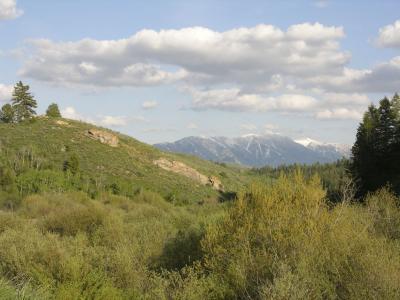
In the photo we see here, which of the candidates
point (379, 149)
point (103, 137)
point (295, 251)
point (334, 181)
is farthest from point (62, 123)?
point (295, 251)

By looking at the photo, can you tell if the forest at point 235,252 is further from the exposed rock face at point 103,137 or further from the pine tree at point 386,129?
the exposed rock face at point 103,137

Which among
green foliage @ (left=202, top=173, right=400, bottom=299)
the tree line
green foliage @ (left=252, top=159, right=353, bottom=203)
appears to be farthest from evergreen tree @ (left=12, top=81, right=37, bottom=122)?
green foliage @ (left=202, top=173, right=400, bottom=299)

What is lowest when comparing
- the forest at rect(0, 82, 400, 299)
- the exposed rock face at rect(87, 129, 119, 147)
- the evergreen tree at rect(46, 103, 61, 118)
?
the forest at rect(0, 82, 400, 299)

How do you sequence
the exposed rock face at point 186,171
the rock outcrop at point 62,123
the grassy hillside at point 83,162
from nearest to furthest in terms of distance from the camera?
the grassy hillside at point 83,162, the exposed rock face at point 186,171, the rock outcrop at point 62,123

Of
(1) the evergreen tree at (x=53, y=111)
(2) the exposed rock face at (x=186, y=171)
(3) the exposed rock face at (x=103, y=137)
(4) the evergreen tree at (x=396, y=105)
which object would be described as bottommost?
(2) the exposed rock face at (x=186, y=171)

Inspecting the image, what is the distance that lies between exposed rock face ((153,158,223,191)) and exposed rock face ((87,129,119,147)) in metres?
9.10

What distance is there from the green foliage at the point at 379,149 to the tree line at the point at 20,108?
205 ft

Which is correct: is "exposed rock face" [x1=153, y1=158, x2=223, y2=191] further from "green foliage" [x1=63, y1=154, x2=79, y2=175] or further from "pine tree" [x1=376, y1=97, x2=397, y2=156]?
"pine tree" [x1=376, y1=97, x2=397, y2=156]

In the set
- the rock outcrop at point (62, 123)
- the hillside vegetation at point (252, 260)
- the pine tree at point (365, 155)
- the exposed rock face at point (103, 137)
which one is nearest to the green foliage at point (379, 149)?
the pine tree at point (365, 155)

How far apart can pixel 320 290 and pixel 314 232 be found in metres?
2.05

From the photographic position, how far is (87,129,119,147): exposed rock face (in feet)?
287

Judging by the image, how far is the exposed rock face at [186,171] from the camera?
89.8 m

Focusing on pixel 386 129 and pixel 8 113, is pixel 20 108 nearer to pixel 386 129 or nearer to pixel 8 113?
pixel 8 113

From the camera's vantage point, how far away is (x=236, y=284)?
527 inches
